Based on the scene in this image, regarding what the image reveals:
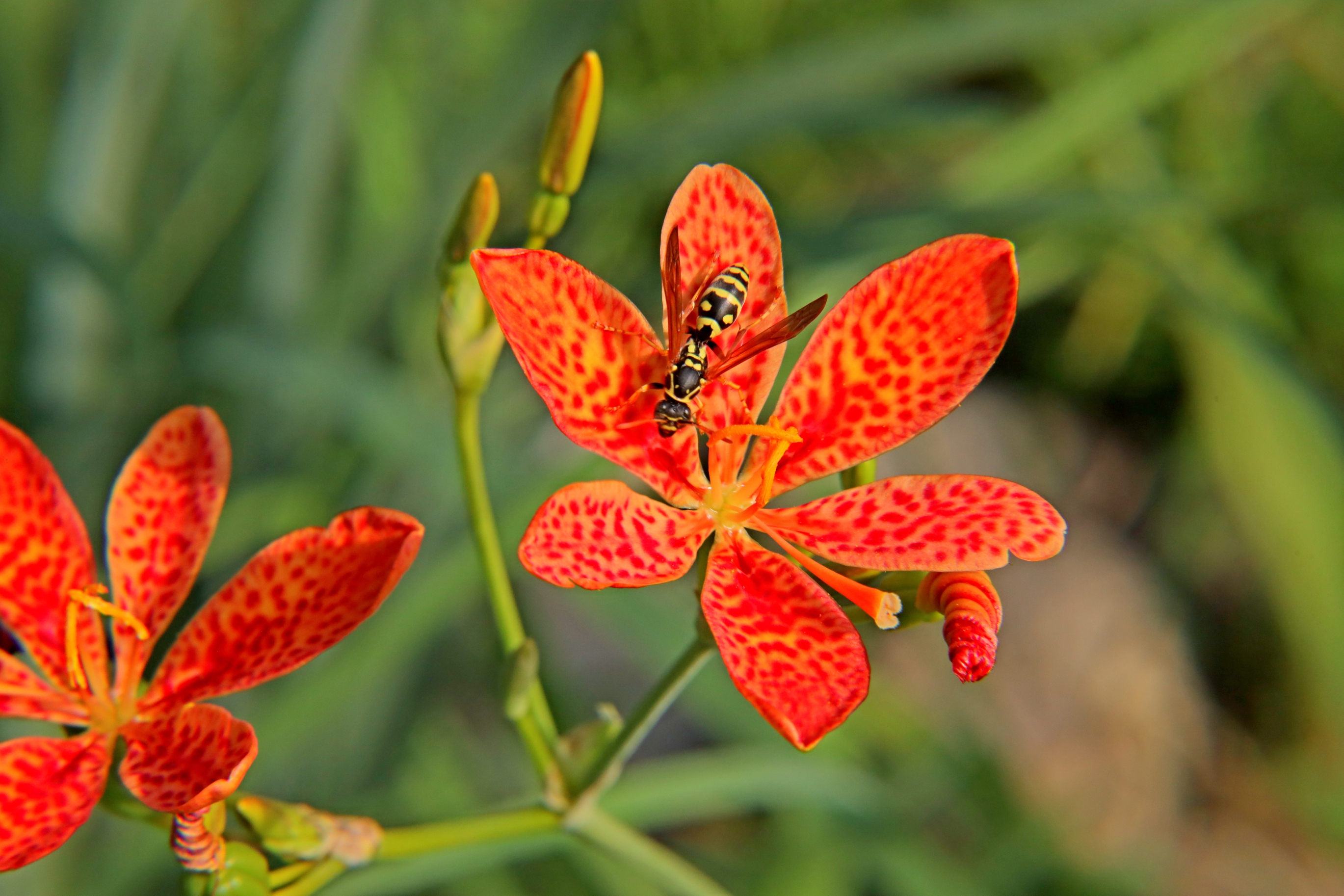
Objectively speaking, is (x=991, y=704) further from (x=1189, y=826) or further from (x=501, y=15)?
(x=501, y=15)

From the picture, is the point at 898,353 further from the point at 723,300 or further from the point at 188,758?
the point at 188,758

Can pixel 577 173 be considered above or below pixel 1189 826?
above

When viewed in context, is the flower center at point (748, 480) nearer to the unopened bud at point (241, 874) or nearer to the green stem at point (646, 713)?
the green stem at point (646, 713)

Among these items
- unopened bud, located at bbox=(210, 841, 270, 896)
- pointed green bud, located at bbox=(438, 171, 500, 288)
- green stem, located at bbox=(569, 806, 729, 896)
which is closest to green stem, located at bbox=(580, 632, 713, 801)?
green stem, located at bbox=(569, 806, 729, 896)

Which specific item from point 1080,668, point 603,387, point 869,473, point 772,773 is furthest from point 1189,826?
point 603,387

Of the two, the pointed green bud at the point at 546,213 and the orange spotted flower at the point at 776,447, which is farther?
the pointed green bud at the point at 546,213

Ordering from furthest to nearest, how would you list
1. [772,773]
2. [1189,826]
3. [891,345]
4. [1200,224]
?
Result: [1189,826]
[1200,224]
[772,773]
[891,345]

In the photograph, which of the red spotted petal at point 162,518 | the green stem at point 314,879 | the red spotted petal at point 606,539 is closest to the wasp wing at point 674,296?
the red spotted petal at point 606,539

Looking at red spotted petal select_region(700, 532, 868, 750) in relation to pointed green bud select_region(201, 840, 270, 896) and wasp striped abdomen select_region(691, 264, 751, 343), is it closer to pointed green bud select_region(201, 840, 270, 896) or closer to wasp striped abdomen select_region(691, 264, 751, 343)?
wasp striped abdomen select_region(691, 264, 751, 343)
